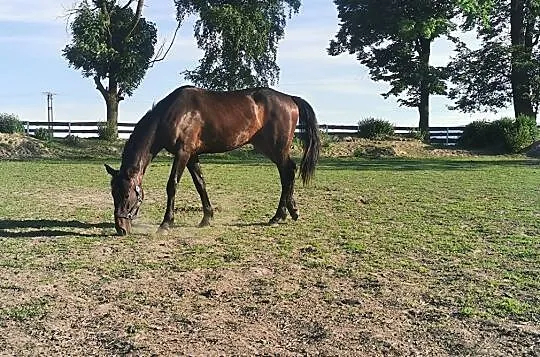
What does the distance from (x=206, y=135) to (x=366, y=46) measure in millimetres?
34051

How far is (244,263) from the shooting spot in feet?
21.9

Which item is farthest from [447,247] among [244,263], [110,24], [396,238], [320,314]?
[110,24]

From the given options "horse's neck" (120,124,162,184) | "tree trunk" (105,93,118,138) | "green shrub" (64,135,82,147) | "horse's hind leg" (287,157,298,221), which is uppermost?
"tree trunk" (105,93,118,138)

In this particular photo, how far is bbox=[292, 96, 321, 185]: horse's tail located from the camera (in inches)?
392

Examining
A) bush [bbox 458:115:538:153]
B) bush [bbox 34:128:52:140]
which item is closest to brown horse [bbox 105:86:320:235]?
bush [bbox 458:115:538:153]

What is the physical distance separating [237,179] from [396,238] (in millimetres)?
9218

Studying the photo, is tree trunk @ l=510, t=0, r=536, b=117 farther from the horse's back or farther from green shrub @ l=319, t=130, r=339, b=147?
the horse's back

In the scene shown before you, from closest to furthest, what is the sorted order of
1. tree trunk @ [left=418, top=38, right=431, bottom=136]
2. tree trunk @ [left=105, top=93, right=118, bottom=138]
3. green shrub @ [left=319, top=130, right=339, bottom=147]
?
green shrub @ [left=319, top=130, right=339, bottom=147], tree trunk @ [left=105, top=93, right=118, bottom=138], tree trunk @ [left=418, top=38, right=431, bottom=136]

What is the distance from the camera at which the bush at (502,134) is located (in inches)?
1282

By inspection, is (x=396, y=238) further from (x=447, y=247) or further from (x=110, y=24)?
(x=110, y=24)

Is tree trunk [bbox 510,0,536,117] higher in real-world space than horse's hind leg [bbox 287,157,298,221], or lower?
higher

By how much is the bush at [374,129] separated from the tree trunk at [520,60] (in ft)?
26.2

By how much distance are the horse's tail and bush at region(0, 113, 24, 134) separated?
2730 centimetres

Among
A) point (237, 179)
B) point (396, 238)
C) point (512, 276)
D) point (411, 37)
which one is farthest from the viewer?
point (411, 37)
